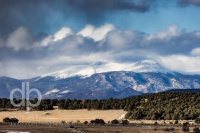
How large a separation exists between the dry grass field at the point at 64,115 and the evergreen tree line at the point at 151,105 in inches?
226

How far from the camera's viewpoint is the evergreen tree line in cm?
15025

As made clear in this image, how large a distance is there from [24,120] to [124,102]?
47.9 m

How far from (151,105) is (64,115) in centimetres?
3304

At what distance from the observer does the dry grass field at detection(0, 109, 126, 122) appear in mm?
148875

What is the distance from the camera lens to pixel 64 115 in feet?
514

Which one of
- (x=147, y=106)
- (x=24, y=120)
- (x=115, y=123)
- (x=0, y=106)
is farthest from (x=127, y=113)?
(x=0, y=106)

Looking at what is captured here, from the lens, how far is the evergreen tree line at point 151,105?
15025 centimetres

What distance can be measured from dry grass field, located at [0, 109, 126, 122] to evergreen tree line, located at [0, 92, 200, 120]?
5733 millimetres

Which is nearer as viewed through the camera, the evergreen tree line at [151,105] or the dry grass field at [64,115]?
the dry grass field at [64,115]

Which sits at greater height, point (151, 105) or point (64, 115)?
point (151, 105)

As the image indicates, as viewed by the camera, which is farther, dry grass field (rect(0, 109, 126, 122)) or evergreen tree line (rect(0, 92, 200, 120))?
evergreen tree line (rect(0, 92, 200, 120))

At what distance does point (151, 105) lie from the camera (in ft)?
538

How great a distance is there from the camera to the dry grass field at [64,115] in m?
149

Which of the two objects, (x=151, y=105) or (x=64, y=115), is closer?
(x=64, y=115)
